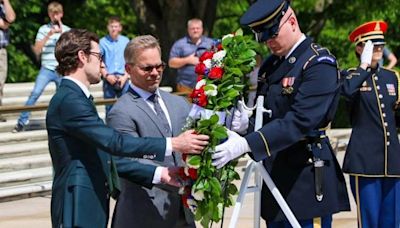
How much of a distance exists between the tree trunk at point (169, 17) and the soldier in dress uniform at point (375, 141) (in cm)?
Answer: 1090

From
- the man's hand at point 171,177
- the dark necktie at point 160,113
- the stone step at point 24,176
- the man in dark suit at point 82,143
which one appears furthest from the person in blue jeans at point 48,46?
the man in dark suit at point 82,143

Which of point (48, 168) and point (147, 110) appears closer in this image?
point (147, 110)

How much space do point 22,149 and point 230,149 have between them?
775 cm

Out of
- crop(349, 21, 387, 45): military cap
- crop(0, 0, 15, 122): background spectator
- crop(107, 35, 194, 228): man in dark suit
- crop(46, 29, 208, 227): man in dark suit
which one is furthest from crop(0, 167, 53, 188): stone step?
crop(46, 29, 208, 227): man in dark suit

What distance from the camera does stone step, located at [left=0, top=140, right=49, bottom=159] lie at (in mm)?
11945

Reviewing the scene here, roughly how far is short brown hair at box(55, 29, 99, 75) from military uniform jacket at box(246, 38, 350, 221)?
0.94 m

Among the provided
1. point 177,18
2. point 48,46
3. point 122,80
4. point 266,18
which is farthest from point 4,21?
point 266,18

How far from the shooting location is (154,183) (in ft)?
16.6

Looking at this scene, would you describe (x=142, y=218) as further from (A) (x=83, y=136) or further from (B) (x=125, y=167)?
(A) (x=83, y=136)

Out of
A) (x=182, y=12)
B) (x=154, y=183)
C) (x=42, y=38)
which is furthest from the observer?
(x=182, y=12)

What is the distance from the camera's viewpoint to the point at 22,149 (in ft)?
40.1

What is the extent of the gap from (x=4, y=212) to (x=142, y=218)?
506 cm

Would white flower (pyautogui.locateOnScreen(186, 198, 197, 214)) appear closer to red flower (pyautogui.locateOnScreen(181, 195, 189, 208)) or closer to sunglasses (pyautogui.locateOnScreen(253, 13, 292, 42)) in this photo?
red flower (pyautogui.locateOnScreen(181, 195, 189, 208))

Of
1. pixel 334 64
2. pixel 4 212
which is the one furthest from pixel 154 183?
pixel 4 212
